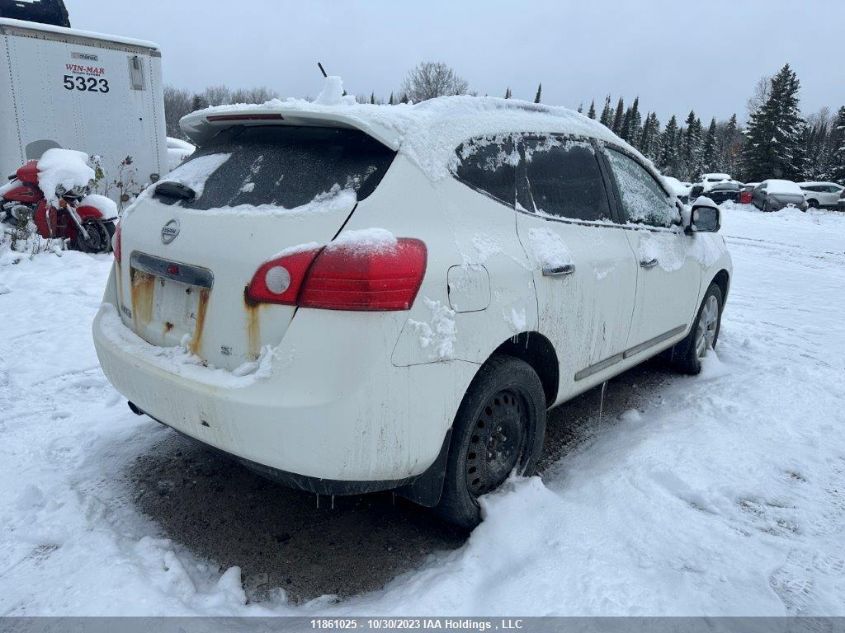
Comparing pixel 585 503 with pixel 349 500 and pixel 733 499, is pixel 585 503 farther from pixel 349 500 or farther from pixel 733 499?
pixel 349 500

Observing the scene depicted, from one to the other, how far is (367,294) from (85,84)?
966 centimetres

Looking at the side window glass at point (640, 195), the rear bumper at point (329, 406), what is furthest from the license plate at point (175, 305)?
the side window glass at point (640, 195)

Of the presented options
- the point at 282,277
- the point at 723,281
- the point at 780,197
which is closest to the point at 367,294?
the point at 282,277

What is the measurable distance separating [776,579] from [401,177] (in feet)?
7.27

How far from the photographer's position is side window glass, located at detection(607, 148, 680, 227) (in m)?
3.76

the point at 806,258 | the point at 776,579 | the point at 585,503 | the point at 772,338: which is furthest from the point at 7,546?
the point at 806,258

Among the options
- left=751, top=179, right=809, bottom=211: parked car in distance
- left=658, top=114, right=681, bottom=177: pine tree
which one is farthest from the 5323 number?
left=658, top=114, right=681, bottom=177: pine tree

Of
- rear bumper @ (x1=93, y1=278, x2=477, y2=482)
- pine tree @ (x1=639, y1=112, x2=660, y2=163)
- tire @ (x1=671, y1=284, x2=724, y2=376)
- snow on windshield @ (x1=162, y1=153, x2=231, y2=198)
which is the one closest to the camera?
rear bumper @ (x1=93, y1=278, x2=477, y2=482)

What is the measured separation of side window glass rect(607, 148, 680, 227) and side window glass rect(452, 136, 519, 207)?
1.14 metres

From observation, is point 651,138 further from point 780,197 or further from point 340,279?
point 340,279

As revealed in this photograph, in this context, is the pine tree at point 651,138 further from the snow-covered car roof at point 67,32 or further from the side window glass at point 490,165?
the side window glass at point 490,165

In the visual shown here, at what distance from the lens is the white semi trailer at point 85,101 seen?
8.95 meters

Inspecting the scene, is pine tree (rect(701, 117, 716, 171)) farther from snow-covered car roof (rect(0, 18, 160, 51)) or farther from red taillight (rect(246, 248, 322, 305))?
red taillight (rect(246, 248, 322, 305))

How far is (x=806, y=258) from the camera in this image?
12.7m
